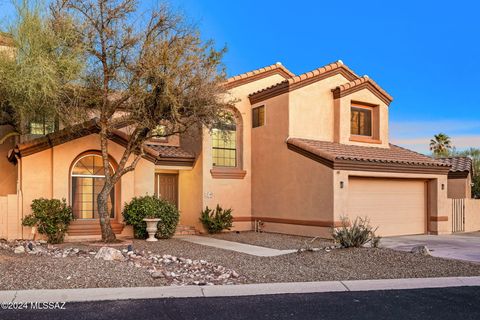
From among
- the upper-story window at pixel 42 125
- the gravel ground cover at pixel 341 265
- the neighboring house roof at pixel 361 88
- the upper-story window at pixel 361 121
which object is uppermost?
the neighboring house roof at pixel 361 88

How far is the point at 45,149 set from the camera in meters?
16.8

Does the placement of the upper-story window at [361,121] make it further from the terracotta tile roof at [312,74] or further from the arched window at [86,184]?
the arched window at [86,184]

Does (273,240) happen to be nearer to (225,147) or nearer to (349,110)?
(225,147)

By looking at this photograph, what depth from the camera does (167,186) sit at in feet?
70.3

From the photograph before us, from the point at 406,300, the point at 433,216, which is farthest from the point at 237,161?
the point at 406,300

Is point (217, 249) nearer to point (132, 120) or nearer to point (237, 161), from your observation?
point (132, 120)

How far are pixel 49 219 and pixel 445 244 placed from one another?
13.4 meters

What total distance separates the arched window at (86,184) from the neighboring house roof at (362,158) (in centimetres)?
744

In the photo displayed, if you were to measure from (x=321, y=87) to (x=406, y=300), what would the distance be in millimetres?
13161

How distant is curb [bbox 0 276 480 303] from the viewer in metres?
7.82

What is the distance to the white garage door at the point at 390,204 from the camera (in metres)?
18.6

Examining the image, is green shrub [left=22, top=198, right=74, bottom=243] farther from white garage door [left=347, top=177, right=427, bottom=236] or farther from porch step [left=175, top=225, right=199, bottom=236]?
white garage door [left=347, top=177, right=427, bottom=236]

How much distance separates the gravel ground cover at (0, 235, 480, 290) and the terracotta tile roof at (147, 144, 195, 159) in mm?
7029

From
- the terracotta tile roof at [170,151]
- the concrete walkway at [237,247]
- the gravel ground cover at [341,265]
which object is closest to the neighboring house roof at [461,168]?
the terracotta tile roof at [170,151]
